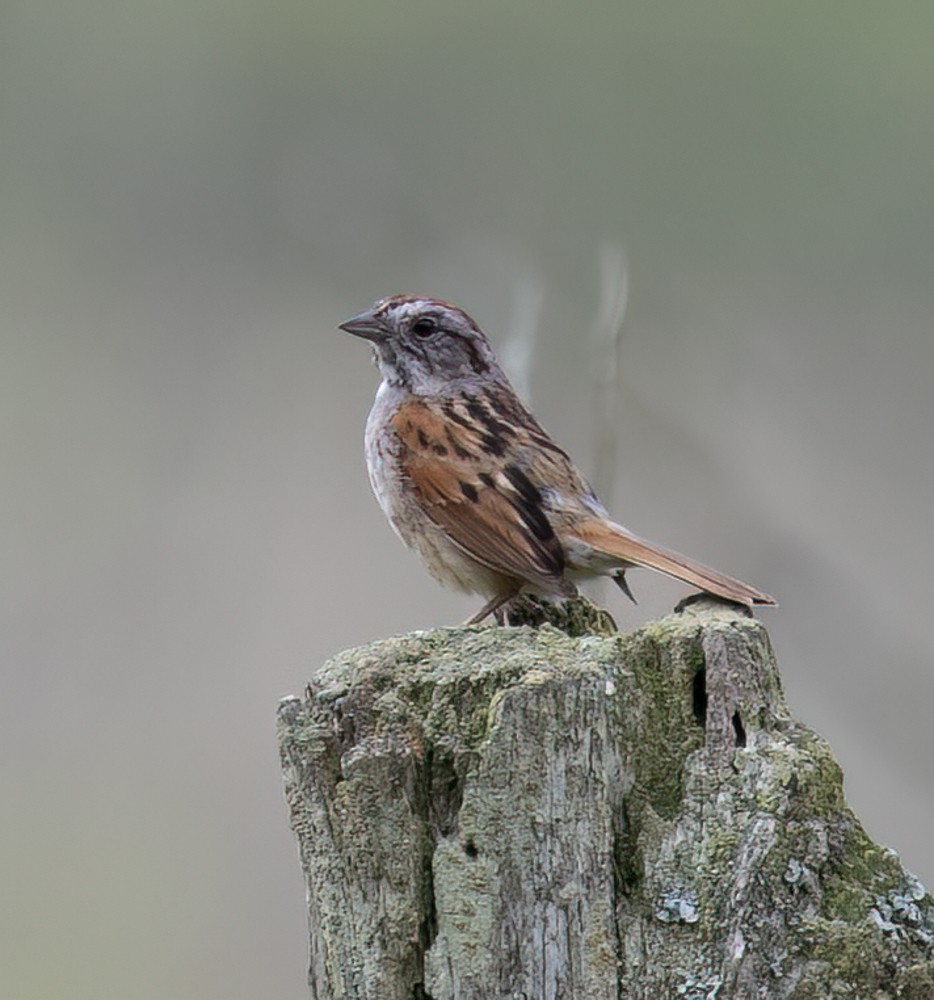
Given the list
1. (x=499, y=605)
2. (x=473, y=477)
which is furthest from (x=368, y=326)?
(x=499, y=605)

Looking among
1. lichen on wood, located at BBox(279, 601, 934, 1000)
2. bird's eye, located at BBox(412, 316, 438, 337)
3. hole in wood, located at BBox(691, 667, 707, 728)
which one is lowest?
lichen on wood, located at BBox(279, 601, 934, 1000)

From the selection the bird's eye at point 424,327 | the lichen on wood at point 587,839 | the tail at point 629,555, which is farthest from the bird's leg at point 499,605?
the lichen on wood at point 587,839

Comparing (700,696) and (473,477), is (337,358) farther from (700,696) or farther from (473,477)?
(700,696)

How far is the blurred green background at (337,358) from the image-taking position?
5805 millimetres

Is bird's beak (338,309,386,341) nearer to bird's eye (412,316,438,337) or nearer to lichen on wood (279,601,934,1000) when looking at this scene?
bird's eye (412,316,438,337)

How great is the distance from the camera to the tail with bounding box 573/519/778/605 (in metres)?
3.56

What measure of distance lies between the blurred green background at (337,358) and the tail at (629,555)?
6.7 inches

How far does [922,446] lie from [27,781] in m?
3.61

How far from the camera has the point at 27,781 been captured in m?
6.45

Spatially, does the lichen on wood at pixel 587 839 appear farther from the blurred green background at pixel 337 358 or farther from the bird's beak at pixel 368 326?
the bird's beak at pixel 368 326

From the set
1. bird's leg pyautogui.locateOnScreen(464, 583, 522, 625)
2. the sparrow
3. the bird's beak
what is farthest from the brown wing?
the bird's beak

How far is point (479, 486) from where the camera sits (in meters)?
4.61

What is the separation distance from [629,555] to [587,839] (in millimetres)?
1820

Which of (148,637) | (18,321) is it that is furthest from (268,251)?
(148,637)
